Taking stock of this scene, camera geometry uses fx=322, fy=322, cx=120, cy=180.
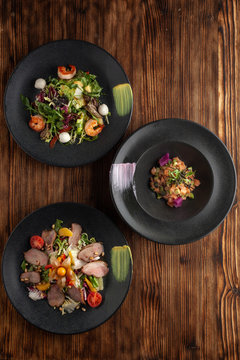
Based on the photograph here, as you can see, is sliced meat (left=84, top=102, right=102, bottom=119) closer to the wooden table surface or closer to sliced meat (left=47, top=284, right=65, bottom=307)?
the wooden table surface

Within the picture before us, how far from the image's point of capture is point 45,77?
2.25 metres

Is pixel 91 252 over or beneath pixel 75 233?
beneath

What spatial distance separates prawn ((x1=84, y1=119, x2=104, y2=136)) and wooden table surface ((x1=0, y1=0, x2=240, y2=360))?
20cm

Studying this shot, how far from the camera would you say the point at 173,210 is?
7.44 ft

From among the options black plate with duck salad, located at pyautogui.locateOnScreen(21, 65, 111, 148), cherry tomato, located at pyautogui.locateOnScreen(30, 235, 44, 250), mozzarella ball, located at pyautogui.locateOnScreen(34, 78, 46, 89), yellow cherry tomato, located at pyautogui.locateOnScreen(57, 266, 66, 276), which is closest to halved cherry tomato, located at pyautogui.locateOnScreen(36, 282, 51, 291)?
yellow cherry tomato, located at pyautogui.locateOnScreen(57, 266, 66, 276)

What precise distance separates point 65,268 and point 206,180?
1.13 metres

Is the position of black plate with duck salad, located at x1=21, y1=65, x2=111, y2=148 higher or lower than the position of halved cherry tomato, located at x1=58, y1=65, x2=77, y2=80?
lower

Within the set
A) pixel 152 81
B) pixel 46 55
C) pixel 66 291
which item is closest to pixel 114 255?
pixel 66 291

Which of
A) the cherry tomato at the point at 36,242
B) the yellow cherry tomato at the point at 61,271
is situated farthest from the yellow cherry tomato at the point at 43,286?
the cherry tomato at the point at 36,242

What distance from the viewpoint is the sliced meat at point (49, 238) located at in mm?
2203

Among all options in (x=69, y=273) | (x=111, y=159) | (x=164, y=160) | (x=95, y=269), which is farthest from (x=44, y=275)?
(x=164, y=160)

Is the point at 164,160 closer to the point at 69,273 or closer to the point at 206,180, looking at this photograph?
the point at 206,180

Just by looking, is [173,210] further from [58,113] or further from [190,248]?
[58,113]

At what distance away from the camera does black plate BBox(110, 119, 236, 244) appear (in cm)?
211
